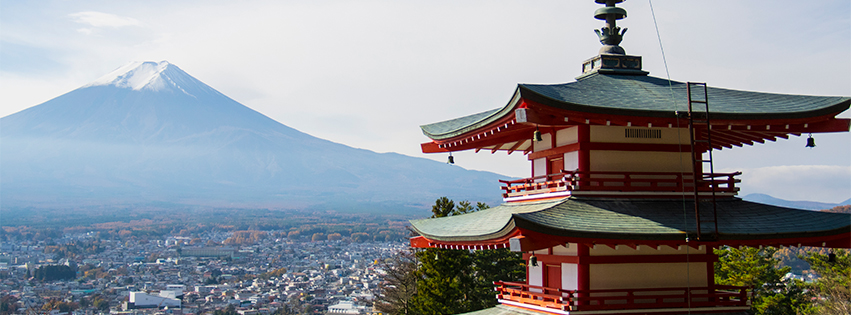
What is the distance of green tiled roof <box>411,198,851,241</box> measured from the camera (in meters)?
10.9

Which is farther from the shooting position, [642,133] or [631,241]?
[642,133]

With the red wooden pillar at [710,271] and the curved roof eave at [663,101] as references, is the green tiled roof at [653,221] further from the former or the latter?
the curved roof eave at [663,101]

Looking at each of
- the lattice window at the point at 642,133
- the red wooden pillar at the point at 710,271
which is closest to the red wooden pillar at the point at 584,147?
the lattice window at the point at 642,133

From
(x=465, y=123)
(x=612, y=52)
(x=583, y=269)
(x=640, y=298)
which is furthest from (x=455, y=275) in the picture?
(x=640, y=298)

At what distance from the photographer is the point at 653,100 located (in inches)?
492

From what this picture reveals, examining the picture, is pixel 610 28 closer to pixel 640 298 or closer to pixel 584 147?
pixel 584 147

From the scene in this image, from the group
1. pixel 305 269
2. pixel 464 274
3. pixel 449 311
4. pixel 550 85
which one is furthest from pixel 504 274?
pixel 305 269

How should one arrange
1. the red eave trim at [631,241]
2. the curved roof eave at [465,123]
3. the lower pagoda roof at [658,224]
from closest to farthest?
the red eave trim at [631,241] → the lower pagoda roof at [658,224] → the curved roof eave at [465,123]

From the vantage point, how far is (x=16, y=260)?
480 ft

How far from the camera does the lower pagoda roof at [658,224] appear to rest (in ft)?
35.6

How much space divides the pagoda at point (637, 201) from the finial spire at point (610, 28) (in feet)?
3.26

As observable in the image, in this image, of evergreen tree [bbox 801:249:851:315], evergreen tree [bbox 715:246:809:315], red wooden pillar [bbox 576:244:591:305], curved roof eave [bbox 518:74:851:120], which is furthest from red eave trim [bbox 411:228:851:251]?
evergreen tree [bbox 715:246:809:315]

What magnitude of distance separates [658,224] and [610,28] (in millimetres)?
5084

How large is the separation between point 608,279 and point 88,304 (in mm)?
97639
